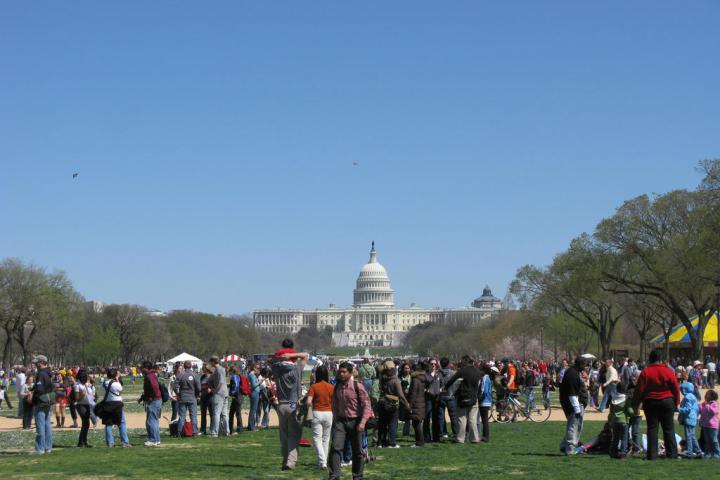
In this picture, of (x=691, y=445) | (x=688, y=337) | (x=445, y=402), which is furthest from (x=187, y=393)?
(x=688, y=337)

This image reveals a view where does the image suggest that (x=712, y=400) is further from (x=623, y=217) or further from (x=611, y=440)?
(x=623, y=217)

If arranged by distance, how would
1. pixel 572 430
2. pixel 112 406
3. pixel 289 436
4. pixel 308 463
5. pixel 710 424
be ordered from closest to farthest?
pixel 289 436 → pixel 308 463 → pixel 710 424 → pixel 572 430 → pixel 112 406

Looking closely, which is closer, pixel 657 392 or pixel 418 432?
pixel 657 392

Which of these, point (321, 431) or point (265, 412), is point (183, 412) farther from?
point (321, 431)

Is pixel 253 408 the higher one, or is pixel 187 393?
pixel 187 393

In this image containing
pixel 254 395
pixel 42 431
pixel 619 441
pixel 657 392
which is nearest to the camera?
pixel 657 392

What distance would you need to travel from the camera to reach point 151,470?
16609 millimetres

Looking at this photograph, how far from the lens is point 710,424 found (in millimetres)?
18281

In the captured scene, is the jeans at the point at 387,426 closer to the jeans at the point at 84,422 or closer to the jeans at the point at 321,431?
the jeans at the point at 321,431

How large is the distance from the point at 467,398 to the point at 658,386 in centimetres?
436

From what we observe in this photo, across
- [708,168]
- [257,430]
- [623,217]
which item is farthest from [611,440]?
[623,217]

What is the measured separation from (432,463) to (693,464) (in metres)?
3.91

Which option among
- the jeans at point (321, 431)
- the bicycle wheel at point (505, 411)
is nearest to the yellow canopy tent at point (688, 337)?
the bicycle wheel at point (505, 411)

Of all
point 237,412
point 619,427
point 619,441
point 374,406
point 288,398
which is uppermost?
point 288,398
